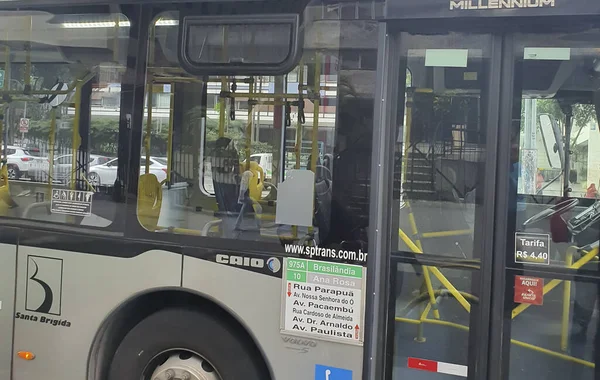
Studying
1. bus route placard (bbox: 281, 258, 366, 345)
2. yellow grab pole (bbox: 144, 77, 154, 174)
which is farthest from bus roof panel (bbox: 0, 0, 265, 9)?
bus route placard (bbox: 281, 258, 366, 345)

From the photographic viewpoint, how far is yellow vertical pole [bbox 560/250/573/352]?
304 centimetres

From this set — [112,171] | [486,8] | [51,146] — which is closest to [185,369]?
[112,171]

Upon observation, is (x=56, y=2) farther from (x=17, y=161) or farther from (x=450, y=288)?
(x=450, y=288)

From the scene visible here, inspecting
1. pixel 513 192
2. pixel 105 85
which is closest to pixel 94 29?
pixel 105 85

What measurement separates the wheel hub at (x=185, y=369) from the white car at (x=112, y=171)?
1067mm

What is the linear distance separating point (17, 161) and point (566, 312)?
3406 millimetres

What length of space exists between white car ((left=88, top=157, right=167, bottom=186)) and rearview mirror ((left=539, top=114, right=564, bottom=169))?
6.93 ft

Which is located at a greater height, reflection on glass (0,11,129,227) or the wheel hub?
reflection on glass (0,11,129,227)

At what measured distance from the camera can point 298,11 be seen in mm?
3312

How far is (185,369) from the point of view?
356 cm

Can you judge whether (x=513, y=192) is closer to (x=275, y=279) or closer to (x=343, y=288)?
(x=343, y=288)

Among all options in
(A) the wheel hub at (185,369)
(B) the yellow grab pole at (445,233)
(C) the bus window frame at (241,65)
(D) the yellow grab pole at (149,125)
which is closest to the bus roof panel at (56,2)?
(C) the bus window frame at (241,65)

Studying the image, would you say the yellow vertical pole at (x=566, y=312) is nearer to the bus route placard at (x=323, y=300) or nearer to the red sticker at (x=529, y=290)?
the red sticker at (x=529, y=290)

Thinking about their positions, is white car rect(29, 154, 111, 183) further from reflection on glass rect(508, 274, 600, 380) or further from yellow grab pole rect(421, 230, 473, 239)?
reflection on glass rect(508, 274, 600, 380)
